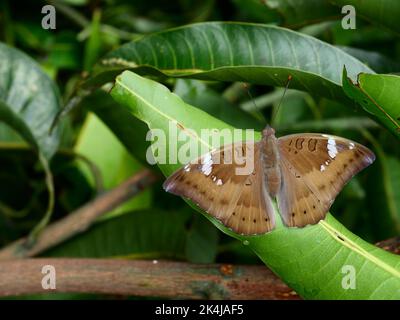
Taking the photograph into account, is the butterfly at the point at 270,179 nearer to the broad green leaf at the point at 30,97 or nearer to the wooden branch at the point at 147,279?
the wooden branch at the point at 147,279

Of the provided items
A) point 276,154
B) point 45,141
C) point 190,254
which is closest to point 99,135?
point 45,141

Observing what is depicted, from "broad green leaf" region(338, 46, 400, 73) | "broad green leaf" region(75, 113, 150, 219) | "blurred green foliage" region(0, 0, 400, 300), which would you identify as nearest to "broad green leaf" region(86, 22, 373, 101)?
"blurred green foliage" region(0, 0, 400, 300)

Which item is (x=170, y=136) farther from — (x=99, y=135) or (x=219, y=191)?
(x=99, y=135)
